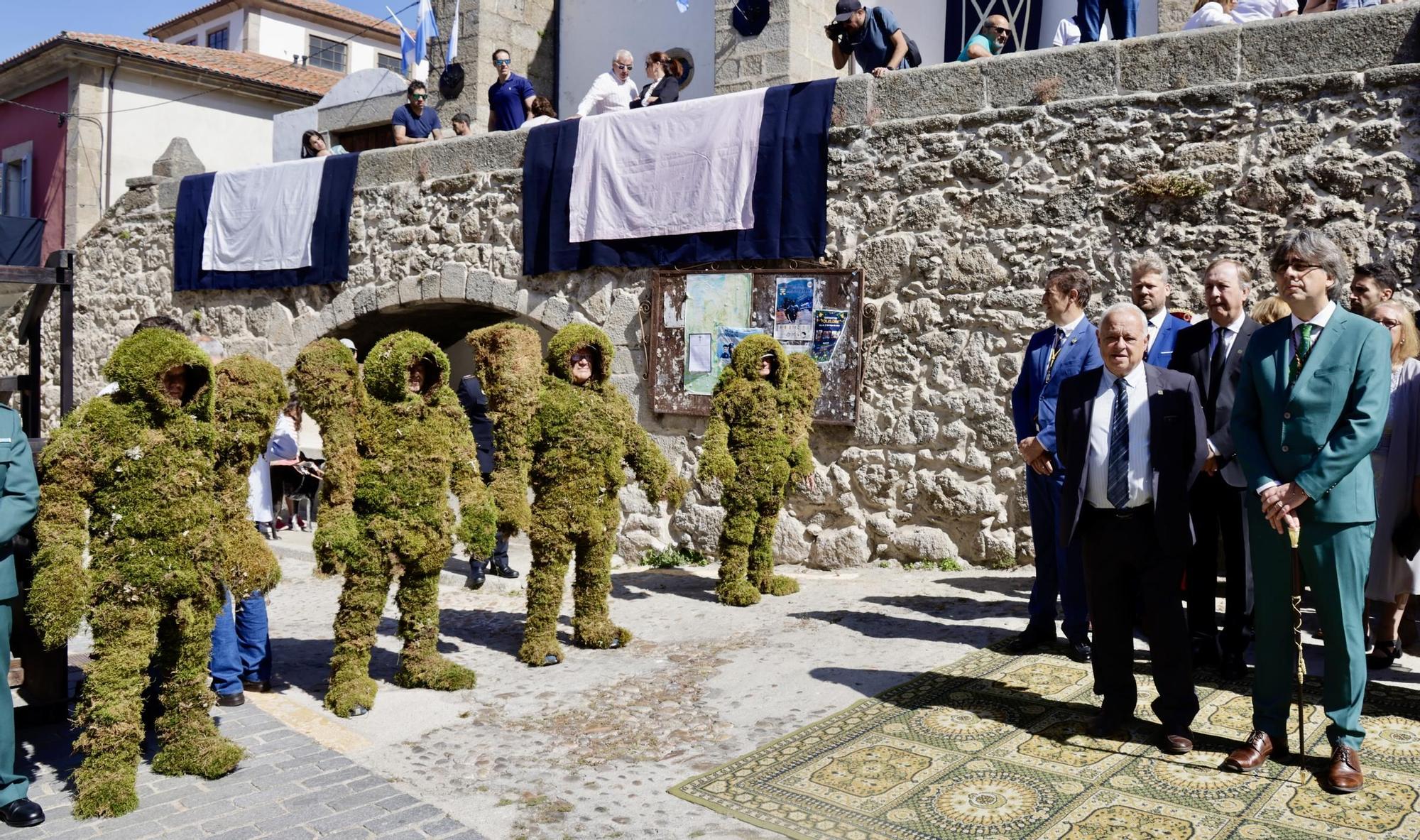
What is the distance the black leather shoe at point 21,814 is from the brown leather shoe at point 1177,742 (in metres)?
3.90

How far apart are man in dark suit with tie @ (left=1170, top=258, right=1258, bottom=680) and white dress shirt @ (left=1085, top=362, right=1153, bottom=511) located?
675 millimetres

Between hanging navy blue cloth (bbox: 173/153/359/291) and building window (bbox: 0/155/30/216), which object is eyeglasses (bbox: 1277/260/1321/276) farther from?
building window (bbox: 0/155/30/216)

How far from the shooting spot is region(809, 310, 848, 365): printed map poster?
26.7 feet

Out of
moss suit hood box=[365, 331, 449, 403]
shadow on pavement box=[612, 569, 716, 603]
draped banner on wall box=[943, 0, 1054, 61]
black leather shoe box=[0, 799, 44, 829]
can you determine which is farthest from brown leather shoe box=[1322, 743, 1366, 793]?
draped banner on wall box=[943, 0, 1054, 61]

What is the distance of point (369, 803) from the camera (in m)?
3.79

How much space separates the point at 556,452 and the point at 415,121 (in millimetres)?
7523

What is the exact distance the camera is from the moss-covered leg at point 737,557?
22.3 ft

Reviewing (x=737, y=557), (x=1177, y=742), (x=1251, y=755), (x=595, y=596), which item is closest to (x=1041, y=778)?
(x=1177, y=742)

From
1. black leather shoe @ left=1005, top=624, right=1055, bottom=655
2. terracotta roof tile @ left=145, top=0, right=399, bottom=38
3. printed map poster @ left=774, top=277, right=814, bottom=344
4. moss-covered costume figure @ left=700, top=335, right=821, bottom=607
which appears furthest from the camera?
terracotta roof tile @ left=145, top=0, right=399, bottom=38

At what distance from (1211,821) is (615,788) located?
1.97 metres

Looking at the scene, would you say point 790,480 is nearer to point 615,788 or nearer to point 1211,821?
point 615,788

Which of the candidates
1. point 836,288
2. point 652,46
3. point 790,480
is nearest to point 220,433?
point 790,480

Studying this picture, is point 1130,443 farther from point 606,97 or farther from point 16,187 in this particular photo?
point 16,187

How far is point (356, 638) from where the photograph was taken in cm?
486
